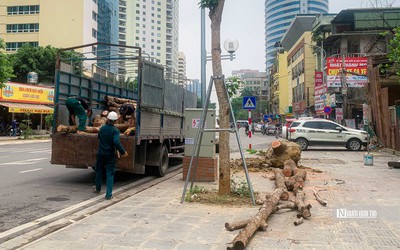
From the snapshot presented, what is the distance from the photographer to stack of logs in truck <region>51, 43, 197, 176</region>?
8367mm

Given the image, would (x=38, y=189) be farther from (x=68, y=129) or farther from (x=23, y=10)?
(x=23, y=10)

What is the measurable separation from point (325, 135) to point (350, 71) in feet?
25.9

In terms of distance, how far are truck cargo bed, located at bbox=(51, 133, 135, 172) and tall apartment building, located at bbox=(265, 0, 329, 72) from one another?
129 meters

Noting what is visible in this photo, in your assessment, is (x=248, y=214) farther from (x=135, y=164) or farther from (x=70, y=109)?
(x=70, y=109)

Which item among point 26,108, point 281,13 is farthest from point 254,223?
point 281,13

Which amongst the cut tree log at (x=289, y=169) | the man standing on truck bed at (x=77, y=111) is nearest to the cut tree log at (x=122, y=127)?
the man standing on truck bed at (x=77, y=111)

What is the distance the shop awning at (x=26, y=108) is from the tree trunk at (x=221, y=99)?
27.3 metres

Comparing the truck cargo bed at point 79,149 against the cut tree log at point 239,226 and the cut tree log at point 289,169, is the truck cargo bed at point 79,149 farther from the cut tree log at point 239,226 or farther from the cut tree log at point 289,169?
the cut tree log at point 289,169

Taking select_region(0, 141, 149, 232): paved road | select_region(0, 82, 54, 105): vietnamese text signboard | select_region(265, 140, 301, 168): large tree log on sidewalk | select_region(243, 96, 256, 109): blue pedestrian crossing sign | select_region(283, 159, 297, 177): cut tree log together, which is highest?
select_region(0, 82, 54, 105): vietnamese text signboard

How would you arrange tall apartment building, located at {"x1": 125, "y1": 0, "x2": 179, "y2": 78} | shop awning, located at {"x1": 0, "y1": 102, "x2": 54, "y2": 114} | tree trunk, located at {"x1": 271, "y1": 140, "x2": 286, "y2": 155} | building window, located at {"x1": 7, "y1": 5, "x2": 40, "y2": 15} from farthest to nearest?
tall apartment building, located at {"x1": 125, "y1": 0, "x2": 179, "y2": 78}
building window, located at {"x1": 7, "y1": 5, "x2": 40, "y2": 15}
shop awning, located at {"x1": 0, "y1": 102, "x2": 54, "y2": 114}
tree trunk, located at {"x1": 271, "y1": 140, "x2": 286, "y2": 155}

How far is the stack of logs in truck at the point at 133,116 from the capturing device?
8.37 metres

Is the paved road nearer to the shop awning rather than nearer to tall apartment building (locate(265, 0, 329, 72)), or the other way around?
the shop awning

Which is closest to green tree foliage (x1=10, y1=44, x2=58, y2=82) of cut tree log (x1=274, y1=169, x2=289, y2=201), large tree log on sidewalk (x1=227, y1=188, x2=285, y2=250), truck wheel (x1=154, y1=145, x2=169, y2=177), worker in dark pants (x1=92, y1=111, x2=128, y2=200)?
truck wheel (x1=154, y1=145, x2=169, y2=177)

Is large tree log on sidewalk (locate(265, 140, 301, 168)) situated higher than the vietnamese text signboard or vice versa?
the vietnamese text signboard
